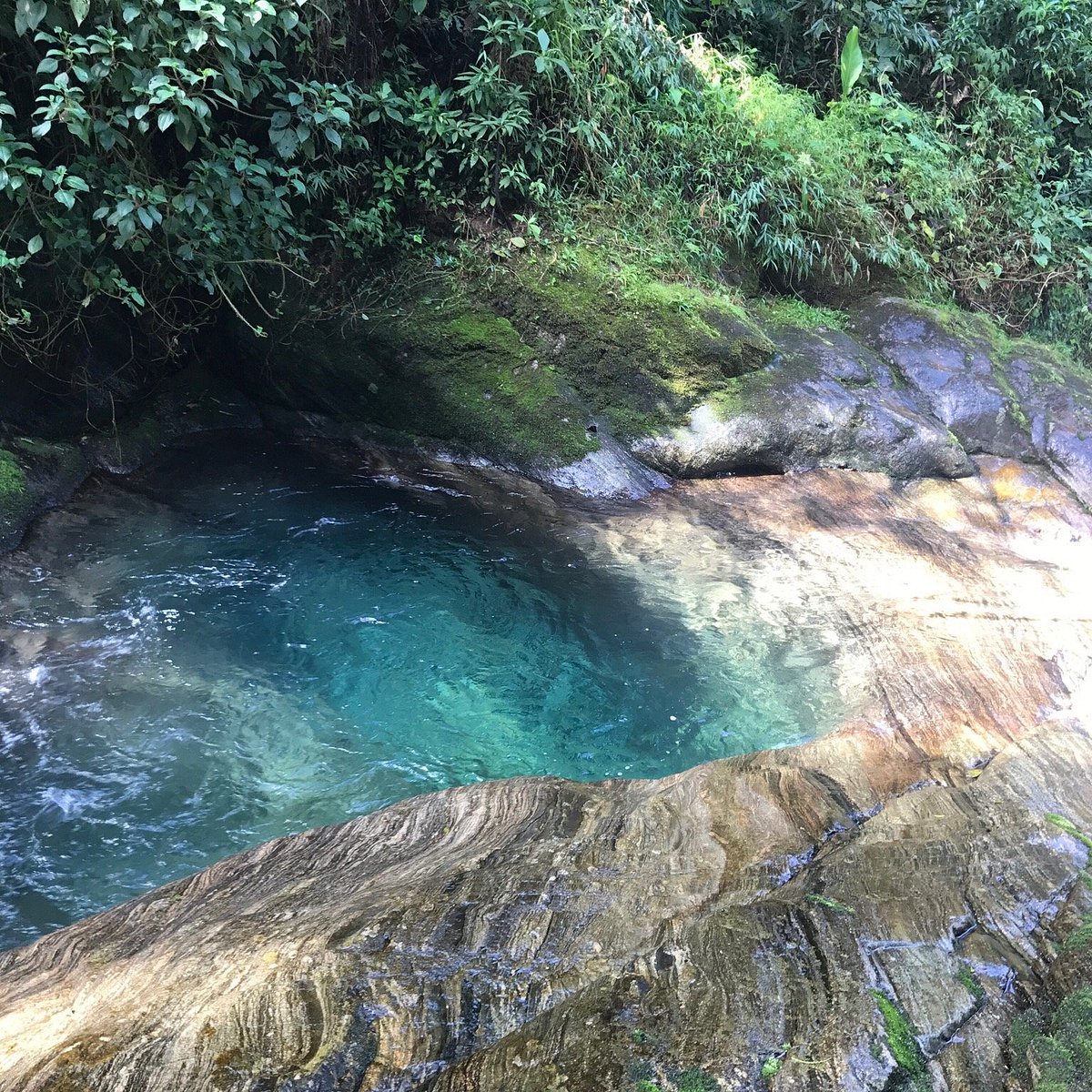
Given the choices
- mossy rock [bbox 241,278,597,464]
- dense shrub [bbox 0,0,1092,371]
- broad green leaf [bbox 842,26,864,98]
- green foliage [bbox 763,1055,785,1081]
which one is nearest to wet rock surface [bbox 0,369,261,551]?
dense shrub [bbox 0,0,1092,371]

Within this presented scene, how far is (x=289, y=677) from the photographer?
4730 mm

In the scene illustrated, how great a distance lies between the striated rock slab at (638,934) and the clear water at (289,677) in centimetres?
63

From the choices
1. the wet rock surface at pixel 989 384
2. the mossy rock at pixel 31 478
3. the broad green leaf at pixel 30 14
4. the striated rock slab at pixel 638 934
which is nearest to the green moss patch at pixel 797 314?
the wet rock surface at pixel 989 384

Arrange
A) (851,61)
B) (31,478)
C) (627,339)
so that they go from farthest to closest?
1. (851,61)
2. (627,339)
3. (31,478)

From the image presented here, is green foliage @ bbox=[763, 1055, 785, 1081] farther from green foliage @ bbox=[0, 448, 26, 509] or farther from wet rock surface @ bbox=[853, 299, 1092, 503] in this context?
wet rock surface @ bbox=[853, 299, 1092, 503]

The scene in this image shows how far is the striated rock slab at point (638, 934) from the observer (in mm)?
2070

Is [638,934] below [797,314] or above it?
below

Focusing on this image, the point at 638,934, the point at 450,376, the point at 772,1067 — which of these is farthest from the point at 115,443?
the point at 772,1067

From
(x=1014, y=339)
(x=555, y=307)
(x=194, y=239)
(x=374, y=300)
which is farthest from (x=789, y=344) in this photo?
(x=194, y=239)

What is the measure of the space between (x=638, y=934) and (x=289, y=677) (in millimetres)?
2786

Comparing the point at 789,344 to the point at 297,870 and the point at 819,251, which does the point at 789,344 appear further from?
the point at 297,870

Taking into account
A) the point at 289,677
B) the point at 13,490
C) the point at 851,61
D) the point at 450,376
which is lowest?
the point at 13,490

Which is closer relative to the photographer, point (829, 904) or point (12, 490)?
point (829, 904)

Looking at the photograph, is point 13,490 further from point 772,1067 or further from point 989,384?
point 989,384
